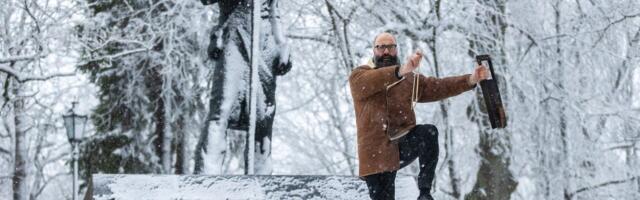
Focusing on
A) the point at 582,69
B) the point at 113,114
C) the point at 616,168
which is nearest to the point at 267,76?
the point at 582,69

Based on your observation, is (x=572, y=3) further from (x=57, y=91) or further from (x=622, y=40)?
(x=57, y=91)

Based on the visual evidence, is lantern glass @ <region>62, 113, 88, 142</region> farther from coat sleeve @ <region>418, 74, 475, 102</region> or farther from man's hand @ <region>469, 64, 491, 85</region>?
man's hand @ <region>469, 64, 491, 85</region>

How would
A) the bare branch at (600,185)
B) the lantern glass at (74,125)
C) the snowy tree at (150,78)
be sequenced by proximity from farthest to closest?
the snowy tree at (150,78), the lantern glass at (74,125), the bare branch at (600,185)

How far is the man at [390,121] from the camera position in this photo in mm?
5219

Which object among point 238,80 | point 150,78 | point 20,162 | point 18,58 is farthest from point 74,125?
point 238,80

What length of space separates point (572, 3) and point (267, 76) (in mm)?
6666

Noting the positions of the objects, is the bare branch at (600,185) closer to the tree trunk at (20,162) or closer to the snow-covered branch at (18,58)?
the snow-covered branch at (18,58)

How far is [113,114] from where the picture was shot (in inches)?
752

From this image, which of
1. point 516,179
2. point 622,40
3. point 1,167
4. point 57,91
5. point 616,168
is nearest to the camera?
point 516,179

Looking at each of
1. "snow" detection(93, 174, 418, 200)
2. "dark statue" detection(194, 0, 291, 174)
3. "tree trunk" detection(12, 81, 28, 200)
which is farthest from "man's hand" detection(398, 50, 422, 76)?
"tree trunk" detection(12, 81, 28, 200)

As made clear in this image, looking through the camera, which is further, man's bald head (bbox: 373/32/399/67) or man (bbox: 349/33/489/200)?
man's bald head (bbox: 373/32/399/67)

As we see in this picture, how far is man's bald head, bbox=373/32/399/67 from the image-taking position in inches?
210

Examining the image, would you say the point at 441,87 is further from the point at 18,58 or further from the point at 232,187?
the point at 18,58

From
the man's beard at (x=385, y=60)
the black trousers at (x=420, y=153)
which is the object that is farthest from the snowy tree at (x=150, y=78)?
the black trousers at (x=420, y=153)
